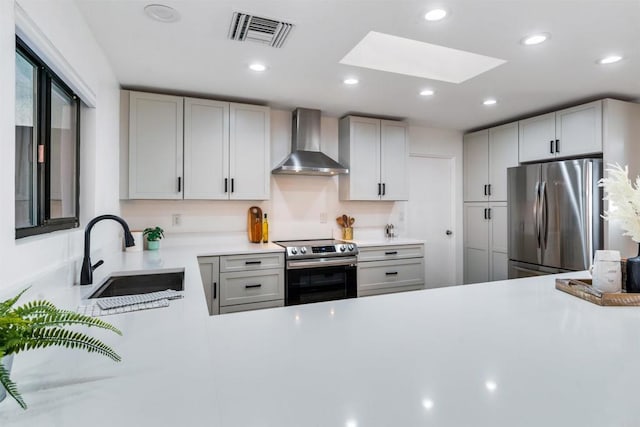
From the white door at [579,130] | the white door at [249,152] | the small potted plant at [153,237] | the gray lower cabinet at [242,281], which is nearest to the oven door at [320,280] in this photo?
the gray lower cabinet at [242,281]

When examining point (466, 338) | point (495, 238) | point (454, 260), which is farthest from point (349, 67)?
point (454, 260)

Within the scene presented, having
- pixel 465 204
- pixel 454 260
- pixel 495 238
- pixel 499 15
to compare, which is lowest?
pixel 454 260

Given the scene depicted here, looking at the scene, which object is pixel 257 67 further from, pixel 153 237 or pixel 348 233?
pixel 348 233

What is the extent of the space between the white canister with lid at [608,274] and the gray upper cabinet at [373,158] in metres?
2.58

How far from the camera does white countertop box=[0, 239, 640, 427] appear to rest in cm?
61

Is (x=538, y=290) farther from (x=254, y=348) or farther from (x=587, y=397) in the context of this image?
(x=254, y=348)

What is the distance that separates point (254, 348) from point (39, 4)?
153 cm

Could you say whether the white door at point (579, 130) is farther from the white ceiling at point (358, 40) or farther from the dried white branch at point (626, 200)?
the dried white branch at point (626, 200)

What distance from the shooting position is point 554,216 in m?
3.36

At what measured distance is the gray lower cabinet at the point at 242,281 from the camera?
9.59 feet

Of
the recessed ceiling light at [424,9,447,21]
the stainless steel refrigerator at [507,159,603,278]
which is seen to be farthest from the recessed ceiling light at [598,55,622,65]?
the recessed ceiling light at [424,9,447,21]

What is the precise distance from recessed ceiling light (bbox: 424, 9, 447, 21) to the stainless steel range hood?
6.00 ft

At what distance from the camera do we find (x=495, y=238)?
14.0 feet

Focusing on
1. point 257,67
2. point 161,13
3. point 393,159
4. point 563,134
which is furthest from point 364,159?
point 161,13
